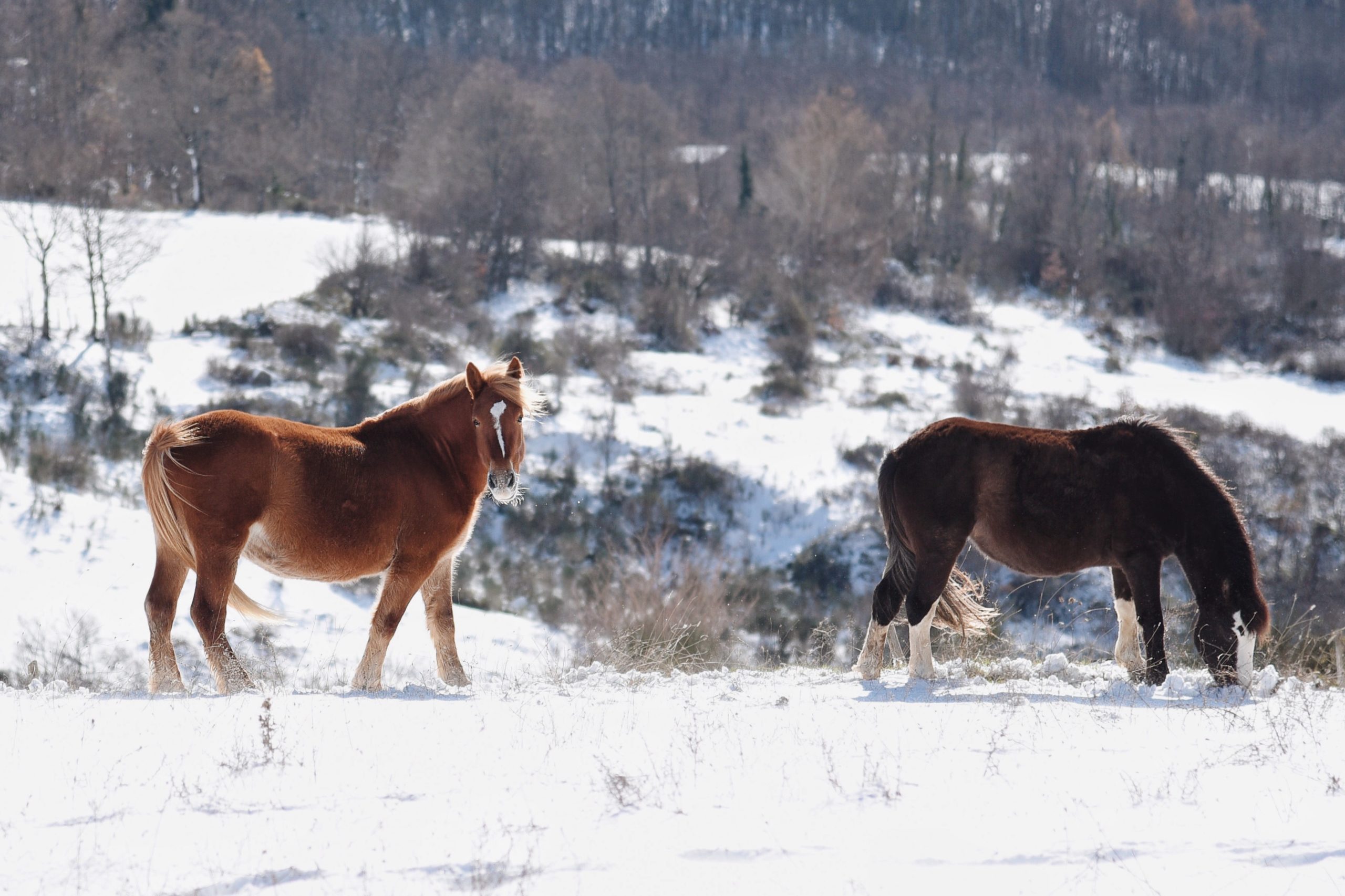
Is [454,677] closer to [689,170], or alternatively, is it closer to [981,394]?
[981,394]

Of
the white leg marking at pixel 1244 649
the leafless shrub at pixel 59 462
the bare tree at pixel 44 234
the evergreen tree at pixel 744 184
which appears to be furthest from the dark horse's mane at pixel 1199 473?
the evergreen tree at pixel 744 184

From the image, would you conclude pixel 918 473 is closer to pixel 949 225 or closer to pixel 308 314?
pixel 308 314

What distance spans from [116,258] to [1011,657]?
30268mm

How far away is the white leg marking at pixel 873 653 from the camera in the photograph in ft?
24.4

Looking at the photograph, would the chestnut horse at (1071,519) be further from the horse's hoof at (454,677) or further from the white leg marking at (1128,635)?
the horse's hoof at (454,677)

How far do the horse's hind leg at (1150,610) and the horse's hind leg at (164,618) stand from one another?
6.33 metres

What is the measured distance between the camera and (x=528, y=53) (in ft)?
401

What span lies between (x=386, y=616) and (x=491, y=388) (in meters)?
1.64

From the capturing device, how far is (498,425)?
678cm

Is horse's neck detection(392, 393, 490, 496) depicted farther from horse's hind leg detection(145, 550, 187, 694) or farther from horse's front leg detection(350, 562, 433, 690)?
horse's hind leg detection(145, 550, 187, 694)

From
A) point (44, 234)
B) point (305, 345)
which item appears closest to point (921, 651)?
point (305, 345)

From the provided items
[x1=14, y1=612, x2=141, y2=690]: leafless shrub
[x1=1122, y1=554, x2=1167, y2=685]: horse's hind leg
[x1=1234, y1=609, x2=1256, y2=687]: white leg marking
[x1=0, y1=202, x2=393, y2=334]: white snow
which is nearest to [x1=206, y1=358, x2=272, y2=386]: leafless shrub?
[x1=0, y1=202, x2=393, y2=334]: white snow

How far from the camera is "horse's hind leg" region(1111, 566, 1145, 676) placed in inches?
296

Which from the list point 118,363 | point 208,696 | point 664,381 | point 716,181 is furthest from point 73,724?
point 716,181
